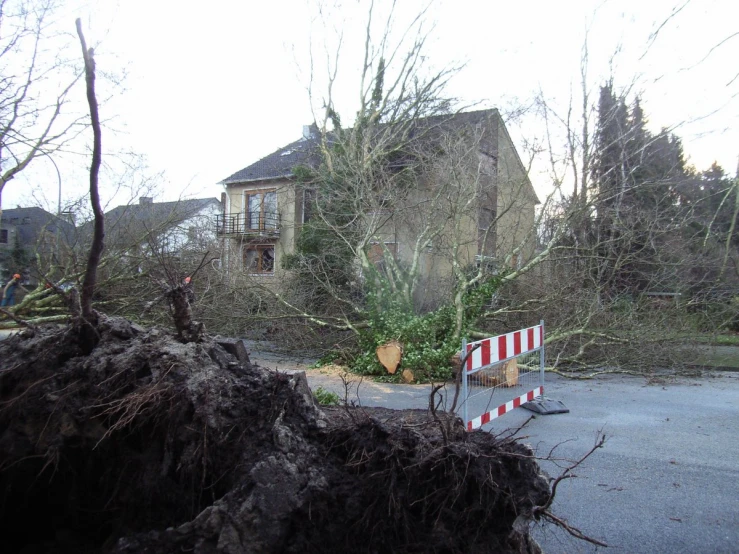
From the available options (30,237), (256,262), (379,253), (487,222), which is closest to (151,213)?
(256,262)

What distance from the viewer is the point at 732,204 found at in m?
21.3

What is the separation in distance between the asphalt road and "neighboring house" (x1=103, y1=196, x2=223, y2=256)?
4.13 m

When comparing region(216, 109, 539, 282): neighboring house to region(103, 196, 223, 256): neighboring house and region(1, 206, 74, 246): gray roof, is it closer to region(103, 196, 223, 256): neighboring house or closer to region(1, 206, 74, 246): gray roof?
region(103, 196, 223, 256): neighboring house

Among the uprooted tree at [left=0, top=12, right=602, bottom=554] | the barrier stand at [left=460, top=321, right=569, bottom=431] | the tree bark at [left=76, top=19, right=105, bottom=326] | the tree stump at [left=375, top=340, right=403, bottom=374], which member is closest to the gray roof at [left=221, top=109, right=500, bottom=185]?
the tree stump at [left=375, top=340, right=403, bottom=374]

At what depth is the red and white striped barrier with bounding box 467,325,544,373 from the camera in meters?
5.64

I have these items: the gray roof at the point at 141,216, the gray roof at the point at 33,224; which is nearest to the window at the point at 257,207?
the gray roof at the point at 33,224

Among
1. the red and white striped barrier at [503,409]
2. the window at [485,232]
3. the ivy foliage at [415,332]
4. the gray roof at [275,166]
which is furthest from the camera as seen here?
the gray roof at [275,166]

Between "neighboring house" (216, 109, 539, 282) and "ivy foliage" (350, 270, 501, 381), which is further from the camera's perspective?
"neighboring house" (216, 109, 539, 282)

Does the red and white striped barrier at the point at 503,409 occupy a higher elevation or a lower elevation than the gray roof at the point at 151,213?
lower

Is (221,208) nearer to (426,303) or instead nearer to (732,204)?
(426,303)

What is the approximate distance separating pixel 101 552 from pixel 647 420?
6527 mm

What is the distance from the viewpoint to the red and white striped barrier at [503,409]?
220 inches

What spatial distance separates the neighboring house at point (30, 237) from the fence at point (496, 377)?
674 centimetres

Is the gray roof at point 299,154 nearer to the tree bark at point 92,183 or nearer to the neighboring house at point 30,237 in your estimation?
the neighboring house at point 30,237
